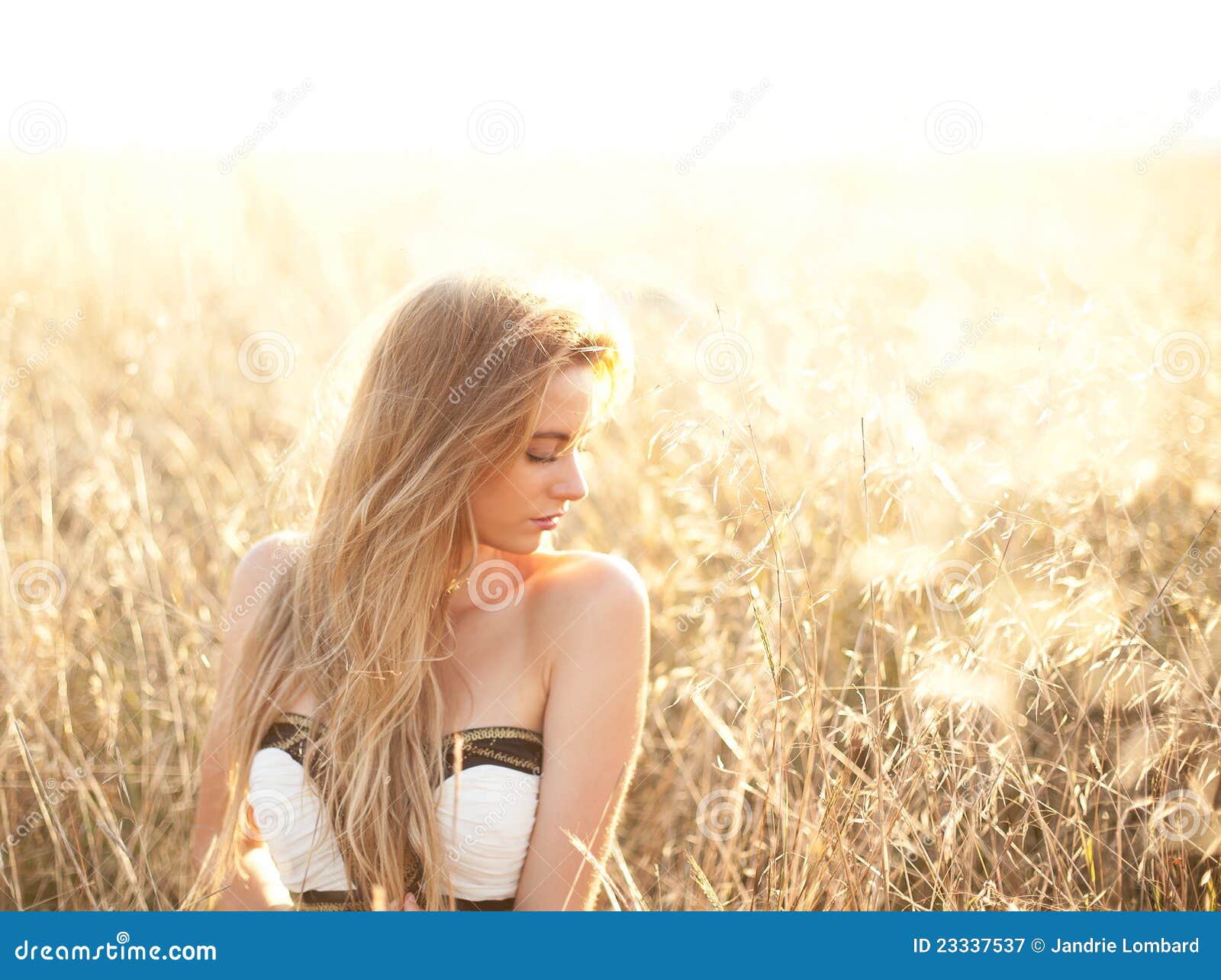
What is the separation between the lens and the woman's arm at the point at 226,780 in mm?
1806

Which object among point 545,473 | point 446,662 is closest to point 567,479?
point 545,473

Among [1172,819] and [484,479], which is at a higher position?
[484,479]

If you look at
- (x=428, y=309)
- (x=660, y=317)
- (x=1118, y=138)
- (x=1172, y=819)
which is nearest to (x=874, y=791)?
(x=1172, y=819)

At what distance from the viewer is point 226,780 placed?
1862 millimetres

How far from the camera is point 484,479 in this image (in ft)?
5.62

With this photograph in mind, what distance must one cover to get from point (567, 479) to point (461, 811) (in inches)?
22.7

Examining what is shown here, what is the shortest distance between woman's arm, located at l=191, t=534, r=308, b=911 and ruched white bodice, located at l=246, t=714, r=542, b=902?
6 centimetres

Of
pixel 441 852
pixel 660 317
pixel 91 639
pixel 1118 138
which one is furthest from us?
pixel 1118 138

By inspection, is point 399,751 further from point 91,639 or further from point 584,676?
point 91,639

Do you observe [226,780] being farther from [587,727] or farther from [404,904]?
[587,727]

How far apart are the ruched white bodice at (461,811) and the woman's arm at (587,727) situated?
0.11ft

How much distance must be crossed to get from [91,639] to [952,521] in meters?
1.95

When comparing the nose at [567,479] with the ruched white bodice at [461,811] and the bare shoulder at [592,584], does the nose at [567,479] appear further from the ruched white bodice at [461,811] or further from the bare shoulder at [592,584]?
the ruched white bodice at [461,811]

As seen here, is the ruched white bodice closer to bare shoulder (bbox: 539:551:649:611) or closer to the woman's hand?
the woman's hand
